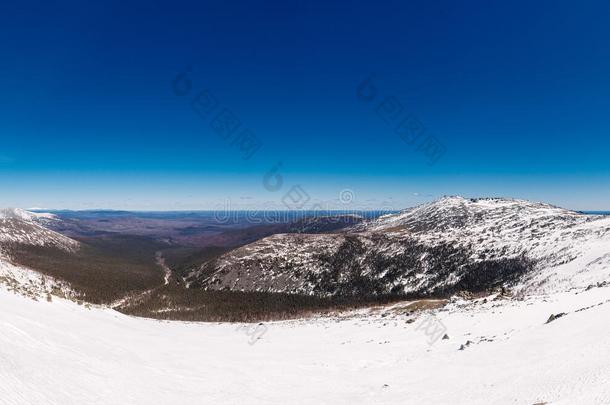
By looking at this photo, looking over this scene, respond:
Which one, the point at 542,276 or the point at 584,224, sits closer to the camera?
the point at 542,276

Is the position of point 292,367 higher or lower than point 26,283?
higher

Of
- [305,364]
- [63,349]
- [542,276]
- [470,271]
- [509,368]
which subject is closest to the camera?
[63,349]

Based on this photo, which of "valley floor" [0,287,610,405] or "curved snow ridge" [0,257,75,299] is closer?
"valley floor" [0,287,610,405]

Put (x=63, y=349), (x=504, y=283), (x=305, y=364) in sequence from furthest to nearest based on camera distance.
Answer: (x=504, y=283) → (x=305, y=364) → (x=63, y=349)

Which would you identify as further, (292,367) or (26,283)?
(26,283)

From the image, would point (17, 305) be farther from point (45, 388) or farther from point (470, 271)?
point (470, 271)

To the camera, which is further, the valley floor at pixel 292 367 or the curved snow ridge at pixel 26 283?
the curved snow ridge at pixel 26 283

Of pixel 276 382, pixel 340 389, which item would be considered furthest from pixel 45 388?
pixel 340 389

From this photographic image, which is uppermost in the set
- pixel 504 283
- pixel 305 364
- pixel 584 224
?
pixel 584 224
